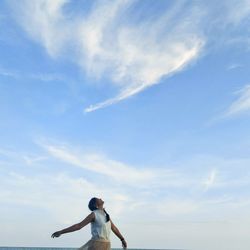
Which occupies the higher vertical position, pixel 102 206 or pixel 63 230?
pixel 102 206

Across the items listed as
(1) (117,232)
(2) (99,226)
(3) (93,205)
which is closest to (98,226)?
(2) (99,226)

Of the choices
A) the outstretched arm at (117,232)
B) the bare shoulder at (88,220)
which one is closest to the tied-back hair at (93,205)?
the bare shoulder at (88,220)

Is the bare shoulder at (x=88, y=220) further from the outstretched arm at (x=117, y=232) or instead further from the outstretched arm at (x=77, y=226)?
the outstretched arm at (x=117, y=232)

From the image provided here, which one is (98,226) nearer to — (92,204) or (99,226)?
(99,226)

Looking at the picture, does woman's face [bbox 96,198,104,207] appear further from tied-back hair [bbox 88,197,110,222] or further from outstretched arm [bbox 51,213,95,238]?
outstretched arm [bbox 51,213,95,238]

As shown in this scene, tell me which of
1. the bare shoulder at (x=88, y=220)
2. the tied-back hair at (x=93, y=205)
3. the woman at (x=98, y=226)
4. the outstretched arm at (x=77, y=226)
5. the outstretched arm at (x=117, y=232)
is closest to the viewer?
the outstretched arm at (x=77, y=226)

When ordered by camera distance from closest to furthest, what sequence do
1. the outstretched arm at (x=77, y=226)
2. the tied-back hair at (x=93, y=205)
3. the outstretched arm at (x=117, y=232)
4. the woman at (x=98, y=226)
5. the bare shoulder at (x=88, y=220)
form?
the outstretched arm at (x=77, y=226) → the bare shoulder at (x=88, y=220) → the woman at (x=98, y=226) → the tied-back hair at (x=93, y=205) → the outstretched arm at (x=117, y=232)

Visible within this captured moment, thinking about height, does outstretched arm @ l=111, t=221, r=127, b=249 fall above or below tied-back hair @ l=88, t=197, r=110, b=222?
below

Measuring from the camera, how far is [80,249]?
399 inches

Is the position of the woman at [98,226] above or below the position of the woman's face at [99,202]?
below

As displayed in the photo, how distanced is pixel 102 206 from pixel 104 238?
62 cm

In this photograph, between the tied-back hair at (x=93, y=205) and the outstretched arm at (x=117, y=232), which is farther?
the outstretched arm at (x=117, y=232)

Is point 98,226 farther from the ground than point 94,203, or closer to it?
closer to it

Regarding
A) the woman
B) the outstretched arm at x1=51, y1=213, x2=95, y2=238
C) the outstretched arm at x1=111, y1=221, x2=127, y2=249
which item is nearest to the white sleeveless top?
the woman
